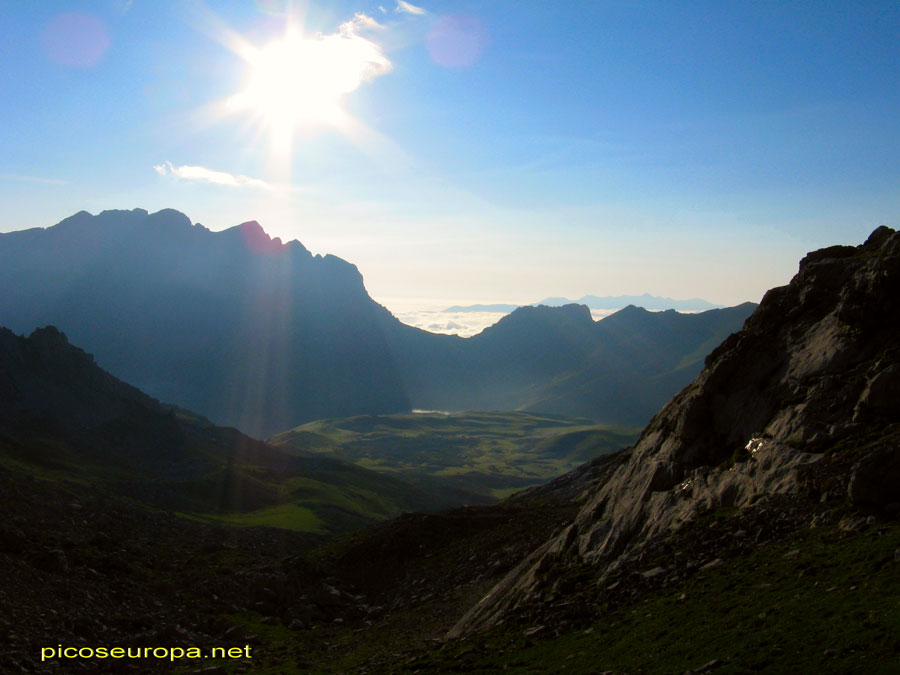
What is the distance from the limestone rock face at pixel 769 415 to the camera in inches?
1003

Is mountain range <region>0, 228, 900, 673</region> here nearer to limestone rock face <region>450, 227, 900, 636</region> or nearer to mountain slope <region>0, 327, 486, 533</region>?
limestone rock face <region>450, 227, 900, 636</region>

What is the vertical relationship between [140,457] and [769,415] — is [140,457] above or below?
below

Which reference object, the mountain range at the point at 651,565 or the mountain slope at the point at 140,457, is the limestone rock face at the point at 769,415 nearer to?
the mountain range at the point at 651,565

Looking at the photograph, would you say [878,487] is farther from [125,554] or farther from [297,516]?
[297,516]

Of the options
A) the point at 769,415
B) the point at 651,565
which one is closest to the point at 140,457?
the point at 651,565

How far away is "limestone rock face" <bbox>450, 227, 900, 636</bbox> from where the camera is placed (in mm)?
25484

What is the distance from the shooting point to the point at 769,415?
29531 mm

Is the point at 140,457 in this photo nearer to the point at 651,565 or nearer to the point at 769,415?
the point at 651,565

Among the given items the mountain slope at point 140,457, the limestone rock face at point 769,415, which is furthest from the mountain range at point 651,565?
the mountain slope at point 140,457

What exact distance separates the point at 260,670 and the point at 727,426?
2563 cm

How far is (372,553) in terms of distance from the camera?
57438 mm

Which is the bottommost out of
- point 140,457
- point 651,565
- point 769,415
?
point 140,457

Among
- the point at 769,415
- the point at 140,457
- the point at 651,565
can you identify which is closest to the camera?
the point at 651,565

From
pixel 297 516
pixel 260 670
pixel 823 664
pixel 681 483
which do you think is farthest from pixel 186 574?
pixel 297 516
